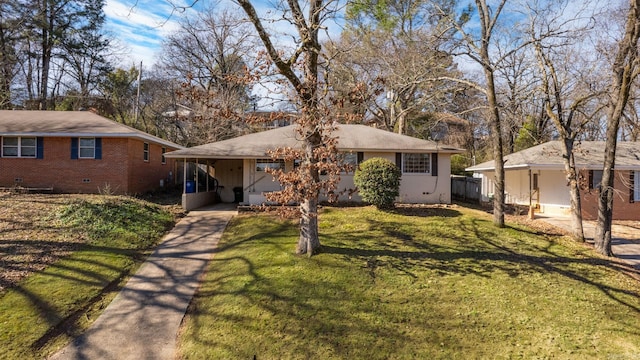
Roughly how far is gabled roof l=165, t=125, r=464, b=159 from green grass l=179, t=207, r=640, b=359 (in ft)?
15.6

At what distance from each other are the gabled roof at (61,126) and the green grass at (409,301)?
28.2ft

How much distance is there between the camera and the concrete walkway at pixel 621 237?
979cm

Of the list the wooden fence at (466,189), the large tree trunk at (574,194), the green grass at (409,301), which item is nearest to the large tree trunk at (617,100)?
the green grass at (409,301)

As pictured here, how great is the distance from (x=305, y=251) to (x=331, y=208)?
5246mm

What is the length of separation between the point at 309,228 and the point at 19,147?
14.6 metres

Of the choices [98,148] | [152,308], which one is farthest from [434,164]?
[98,148]

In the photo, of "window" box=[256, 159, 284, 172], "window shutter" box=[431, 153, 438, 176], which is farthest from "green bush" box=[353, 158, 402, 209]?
"window" box=[256, 159, 284, 172]

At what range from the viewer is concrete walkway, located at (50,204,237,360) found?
5.13 meters

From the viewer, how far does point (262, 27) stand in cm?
679

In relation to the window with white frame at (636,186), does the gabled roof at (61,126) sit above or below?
above

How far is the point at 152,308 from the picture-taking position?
6.34 metres

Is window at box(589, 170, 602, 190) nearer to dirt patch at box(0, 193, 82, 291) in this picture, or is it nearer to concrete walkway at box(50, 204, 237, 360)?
concrete walkway at box(50, 204, 237, 360)

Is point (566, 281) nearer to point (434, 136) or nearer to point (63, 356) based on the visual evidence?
point (63, 356)

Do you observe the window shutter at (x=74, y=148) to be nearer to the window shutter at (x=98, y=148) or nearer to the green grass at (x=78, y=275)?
the window shutter at (x=98, y=148)
